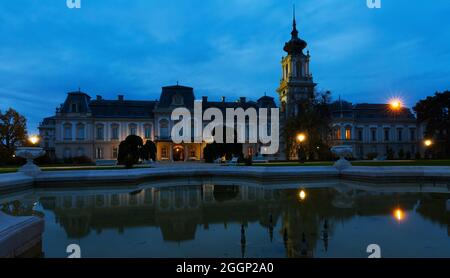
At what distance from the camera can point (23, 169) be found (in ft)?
56.0

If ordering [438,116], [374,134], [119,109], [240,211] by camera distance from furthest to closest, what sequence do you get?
1. [374,134]
2. [119,109]
3. [438,116]
4. [240,211]

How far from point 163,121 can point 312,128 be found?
931 inches

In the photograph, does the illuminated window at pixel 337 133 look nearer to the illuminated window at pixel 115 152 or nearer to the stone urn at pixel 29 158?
the illuminated window at pixel 115 152

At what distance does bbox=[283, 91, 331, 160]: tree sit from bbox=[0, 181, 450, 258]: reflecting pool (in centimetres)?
1904

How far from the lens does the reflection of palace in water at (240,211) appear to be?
703 cm

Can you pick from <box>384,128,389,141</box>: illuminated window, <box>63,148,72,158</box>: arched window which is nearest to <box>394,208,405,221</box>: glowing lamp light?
<box>63,148,72,158</box>: arched window

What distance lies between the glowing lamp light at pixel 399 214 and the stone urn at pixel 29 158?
16406mm

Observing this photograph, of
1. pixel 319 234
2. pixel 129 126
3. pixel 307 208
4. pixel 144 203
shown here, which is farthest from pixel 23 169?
pixel 129 126

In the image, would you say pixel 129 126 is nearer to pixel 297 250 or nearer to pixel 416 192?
pixel 416 192

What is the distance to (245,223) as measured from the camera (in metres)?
7.94

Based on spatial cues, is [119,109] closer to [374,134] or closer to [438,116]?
[374,134]

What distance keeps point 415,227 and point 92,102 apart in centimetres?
4830

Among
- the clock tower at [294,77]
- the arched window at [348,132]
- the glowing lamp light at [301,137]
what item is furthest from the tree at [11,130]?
the arched window at [348,132]

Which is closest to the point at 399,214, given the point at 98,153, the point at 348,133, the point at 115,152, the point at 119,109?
the point at 115,152
